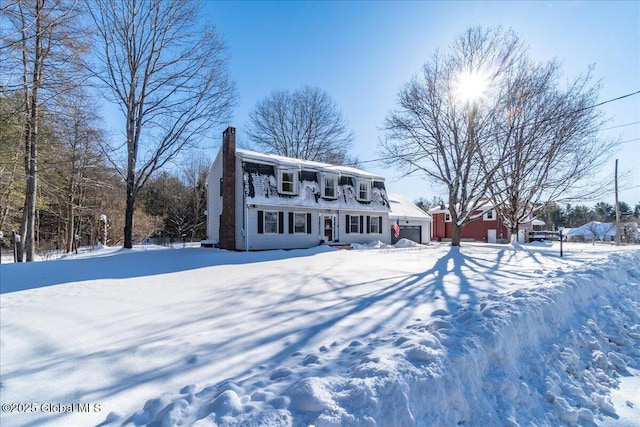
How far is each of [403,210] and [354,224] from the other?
21.8 ft

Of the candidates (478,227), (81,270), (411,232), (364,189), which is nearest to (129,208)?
(81,270)

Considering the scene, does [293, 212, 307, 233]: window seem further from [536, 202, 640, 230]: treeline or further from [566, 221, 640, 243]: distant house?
[536, 202, 640, 230]: treeline

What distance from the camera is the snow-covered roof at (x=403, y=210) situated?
23.3 meters

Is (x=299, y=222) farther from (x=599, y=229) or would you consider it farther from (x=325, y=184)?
(x=599, y=229)

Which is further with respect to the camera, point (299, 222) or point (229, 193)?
point (299, 222)

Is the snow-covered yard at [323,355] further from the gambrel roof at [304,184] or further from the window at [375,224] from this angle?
the window at [375,224]

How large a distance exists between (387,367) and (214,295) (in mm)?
4161

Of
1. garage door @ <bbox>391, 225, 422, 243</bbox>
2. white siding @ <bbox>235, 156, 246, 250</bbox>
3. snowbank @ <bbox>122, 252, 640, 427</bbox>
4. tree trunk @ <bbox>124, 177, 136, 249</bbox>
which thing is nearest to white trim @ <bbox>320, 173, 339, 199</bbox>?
white siding @ <bbox>235, 156, 246, 250</bbox>

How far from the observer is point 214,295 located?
5789 mm

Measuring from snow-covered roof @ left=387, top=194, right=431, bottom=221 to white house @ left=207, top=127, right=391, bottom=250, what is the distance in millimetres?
2296

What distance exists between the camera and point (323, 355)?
10.1 feet

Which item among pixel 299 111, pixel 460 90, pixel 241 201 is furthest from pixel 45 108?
pixel 299 111

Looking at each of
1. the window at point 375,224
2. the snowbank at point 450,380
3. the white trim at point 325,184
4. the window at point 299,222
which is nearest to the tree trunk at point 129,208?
the window at point 299,222

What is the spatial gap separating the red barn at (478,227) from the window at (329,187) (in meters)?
17.3
